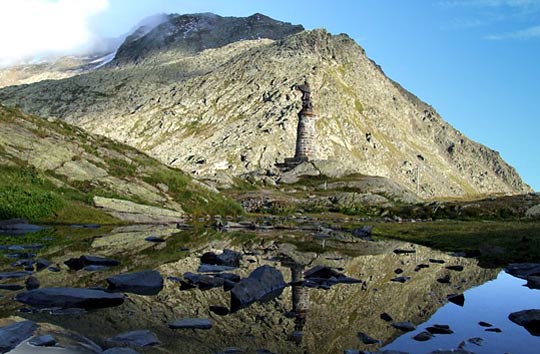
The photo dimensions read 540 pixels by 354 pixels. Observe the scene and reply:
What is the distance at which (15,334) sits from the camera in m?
7.01

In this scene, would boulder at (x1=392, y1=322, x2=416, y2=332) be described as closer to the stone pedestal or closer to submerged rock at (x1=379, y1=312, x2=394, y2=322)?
submerged rock at (x1=379, y1=312, x2=394, y2=322)

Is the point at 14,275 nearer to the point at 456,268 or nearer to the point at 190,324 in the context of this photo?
the point at 190,324

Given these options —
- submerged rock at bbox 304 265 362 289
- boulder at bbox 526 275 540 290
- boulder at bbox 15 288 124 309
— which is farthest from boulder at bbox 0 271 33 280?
boulder at bbox 526 275 540 290

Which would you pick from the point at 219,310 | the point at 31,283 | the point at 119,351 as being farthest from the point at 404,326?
the point at 31,283

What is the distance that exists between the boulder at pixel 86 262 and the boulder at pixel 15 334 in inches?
276

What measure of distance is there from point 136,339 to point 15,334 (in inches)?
70.6

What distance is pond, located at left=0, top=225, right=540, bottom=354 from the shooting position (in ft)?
26.8

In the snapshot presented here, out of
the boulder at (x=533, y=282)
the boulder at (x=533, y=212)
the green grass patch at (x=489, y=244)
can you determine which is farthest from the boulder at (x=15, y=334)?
the boulder at (x=533, y=212)

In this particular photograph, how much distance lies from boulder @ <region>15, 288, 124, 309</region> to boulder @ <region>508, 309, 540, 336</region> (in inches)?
360

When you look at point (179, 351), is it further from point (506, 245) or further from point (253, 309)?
point (506, 245)

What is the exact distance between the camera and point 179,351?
7301 millimetres

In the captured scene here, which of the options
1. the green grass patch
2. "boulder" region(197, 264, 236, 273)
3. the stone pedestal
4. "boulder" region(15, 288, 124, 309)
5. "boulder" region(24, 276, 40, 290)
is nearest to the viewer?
"boulder" region(15, 288, 124, 309)

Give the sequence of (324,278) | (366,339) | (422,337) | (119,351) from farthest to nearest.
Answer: (324,278)
(422,337)
(366,339)
(119,351)

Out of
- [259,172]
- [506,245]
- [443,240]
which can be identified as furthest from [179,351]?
[259,172]
